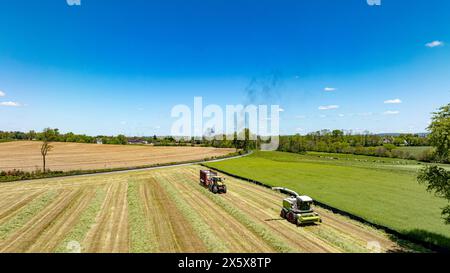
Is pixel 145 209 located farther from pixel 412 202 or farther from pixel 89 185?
pixel 412 202

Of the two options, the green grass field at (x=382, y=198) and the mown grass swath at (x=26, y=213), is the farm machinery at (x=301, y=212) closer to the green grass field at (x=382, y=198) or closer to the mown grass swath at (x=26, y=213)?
the green grass field at (x=382, y=198)

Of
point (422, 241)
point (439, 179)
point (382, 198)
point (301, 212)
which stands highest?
point (439, 179)

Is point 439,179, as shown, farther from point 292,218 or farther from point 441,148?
point 292,218

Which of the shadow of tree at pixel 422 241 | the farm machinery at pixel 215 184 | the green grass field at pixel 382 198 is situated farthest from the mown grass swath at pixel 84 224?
the green grass field at pixel 382 198

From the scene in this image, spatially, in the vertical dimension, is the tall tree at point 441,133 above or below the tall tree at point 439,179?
above

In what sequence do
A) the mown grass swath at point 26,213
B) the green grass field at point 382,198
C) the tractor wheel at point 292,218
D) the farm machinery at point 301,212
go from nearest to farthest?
the green grass field at point 382,198 → the mown grass swath at point 26,213 → the farm machinery at point 301,212 → the tractor wheel at point 292,218

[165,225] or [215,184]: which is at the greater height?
[215,184]

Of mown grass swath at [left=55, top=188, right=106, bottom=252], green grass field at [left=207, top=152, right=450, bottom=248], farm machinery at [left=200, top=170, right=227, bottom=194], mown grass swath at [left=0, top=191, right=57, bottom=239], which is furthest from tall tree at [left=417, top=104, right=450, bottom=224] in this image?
mown grass swath at [left=0, top=191, right=57, bottom=239]

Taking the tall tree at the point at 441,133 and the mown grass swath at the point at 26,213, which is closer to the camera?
the tall tree at the point at 441,133

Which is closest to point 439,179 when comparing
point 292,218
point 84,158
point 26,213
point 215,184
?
point 292,218

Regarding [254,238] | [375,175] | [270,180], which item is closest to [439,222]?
[254,238]
